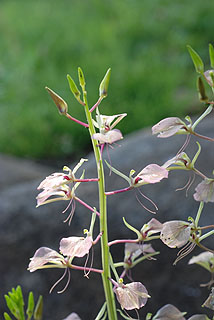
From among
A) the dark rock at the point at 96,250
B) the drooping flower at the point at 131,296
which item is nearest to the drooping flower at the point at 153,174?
the drooping flower at the point at 131,296

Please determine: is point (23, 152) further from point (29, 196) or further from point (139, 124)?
point (29, 196)

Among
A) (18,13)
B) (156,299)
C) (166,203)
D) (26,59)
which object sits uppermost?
(18,13)

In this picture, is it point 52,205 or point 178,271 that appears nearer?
point 178,271

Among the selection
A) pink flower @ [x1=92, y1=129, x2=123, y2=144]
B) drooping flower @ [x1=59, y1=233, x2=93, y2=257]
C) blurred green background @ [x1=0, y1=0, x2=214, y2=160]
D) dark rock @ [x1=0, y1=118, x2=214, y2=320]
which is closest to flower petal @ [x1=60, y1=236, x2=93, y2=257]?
drooping flower @ [x1=59, y1=233, x2=93, y2=257]

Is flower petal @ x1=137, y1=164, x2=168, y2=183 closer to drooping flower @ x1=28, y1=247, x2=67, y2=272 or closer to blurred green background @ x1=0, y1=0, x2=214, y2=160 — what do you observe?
drooping flower @ x1=28, y1=247, x2=67, y2=272

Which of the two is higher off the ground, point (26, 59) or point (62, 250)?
point (26, 59)

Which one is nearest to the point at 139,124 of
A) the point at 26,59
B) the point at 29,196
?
the point at 26,59
